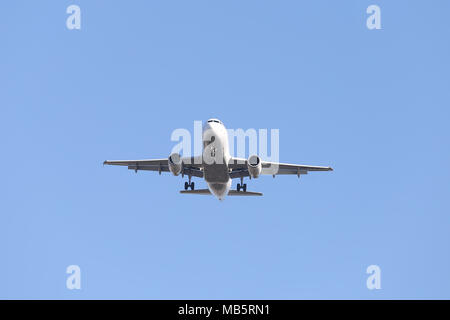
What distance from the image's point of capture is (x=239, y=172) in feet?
201

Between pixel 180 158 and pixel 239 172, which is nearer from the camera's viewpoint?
pixel 180 158

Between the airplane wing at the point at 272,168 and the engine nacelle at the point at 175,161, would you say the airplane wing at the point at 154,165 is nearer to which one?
the engine nacelle at the point at 175,161

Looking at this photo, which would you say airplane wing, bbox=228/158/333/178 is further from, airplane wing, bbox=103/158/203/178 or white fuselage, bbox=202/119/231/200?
→ airplane wing, bbox=103/158/203/178

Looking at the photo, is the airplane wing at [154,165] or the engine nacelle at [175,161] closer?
the engine nacelle at [175,161]

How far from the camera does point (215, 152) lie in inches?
2179

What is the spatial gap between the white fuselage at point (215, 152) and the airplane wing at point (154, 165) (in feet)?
9.25

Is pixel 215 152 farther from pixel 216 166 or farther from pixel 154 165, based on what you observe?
pixel 154 165

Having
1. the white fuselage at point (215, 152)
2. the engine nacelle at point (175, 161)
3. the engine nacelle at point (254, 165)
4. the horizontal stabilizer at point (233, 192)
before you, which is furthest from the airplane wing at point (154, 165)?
the engine nacelle at point (254, 165)

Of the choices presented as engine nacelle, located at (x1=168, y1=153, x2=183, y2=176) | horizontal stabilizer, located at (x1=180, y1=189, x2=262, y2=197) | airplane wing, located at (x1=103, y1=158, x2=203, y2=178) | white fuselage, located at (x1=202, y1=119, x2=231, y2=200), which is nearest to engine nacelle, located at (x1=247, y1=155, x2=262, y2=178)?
white fuselage, located at (x1=202, y1=119, x2=231, y2=200)

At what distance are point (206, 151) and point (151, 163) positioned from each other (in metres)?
8.95

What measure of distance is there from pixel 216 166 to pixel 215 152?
47.9 inches

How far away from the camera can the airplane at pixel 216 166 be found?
2185 inches
